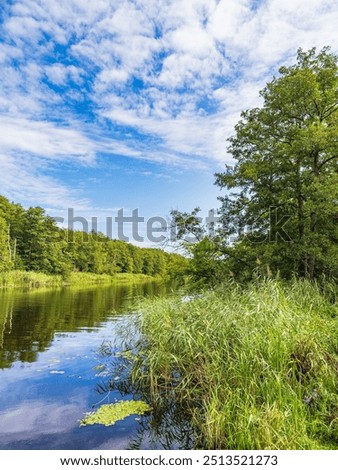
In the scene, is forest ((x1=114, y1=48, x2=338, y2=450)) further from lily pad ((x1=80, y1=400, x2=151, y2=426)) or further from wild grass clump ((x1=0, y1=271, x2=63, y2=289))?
wild grass clump ((x1=0, y1=271, x2=63, y2=289))

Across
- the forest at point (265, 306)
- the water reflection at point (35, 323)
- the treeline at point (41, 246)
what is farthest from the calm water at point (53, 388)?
the treeline at point (41, 246)

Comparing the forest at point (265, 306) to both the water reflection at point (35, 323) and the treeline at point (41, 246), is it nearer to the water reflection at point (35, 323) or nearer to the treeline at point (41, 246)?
the water reflection at point (35, 323)

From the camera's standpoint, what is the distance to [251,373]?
225 inches

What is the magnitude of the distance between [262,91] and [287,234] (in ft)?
21.6

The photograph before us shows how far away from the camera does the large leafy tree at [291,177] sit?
13.0 m

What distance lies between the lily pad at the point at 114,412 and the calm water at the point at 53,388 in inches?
6.3

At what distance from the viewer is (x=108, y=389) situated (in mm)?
7816

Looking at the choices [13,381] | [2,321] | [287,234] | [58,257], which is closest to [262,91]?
[287,234]

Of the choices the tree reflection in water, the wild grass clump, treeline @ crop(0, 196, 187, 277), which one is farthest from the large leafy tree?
the wild grass clump

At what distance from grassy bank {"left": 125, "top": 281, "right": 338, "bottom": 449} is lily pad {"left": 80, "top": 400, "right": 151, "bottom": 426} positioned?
0.31 metres

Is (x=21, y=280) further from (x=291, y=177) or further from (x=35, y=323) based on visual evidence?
(x=291, y=177)

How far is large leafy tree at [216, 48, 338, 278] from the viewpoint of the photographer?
12977 mm
